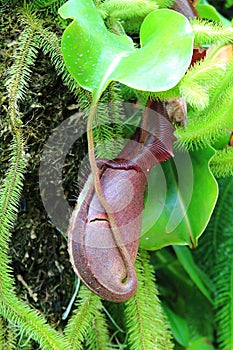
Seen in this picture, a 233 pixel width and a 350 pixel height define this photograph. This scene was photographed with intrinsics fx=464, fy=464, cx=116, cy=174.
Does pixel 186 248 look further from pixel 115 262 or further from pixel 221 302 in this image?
pixel 115 262

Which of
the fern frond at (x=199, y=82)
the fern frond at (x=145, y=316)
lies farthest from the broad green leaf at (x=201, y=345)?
the fern frond at (x=199, y=82)

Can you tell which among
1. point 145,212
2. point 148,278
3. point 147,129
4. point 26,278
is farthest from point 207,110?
point 26,278

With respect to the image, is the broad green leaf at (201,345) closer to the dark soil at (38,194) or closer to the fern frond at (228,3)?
the dark soil at (38,194)

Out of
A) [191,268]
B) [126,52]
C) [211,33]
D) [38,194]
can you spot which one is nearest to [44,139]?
[38,194]

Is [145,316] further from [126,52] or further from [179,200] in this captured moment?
[126,52]

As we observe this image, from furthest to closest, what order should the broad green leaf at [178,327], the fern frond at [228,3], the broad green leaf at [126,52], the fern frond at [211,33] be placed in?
the fern frond at [228,3] → the broad green leaf at [178,327] → the fern frond at [211,33] → the broad green leaf at [126,52]

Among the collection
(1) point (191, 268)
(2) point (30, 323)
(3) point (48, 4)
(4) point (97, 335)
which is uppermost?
(3) point (48, 4)
